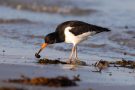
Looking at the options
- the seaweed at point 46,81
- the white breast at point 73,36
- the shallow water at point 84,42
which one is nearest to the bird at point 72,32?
the white breast at point 73,36

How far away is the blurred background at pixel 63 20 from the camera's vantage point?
11.9 m

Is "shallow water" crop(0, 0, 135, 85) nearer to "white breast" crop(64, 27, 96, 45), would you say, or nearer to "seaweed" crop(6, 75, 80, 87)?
"white breast" crop(64, 27, 96, 45)

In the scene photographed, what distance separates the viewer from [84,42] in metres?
13.4

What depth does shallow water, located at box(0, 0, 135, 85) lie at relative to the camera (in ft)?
33.6

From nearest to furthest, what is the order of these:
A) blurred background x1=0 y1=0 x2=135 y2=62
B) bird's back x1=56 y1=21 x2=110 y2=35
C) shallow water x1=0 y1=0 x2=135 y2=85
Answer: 1. shallow water x1=0 y1=0 x2=135 y2=85
2. bird's back x1=56 y1=21 x2=110 y2=35
3. blurred background x1=0 y1=0 x2=135 y2=62

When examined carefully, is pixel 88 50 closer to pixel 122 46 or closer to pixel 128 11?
pixel 122 46

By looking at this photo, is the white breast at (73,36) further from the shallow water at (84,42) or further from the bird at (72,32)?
the shallow water at (84,42)

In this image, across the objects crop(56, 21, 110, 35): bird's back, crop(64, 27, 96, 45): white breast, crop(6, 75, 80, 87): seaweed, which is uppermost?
crop(56, 21, 110, 35): bird's back

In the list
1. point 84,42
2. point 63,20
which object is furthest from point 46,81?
point 63,20

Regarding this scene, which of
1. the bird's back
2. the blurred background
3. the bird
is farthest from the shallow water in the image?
the bird's back

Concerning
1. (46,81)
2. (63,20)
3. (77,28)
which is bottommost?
(46,81)

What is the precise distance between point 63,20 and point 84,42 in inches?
225

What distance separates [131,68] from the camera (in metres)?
9.95

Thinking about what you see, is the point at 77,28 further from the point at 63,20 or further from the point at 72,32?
the point at 63,20
